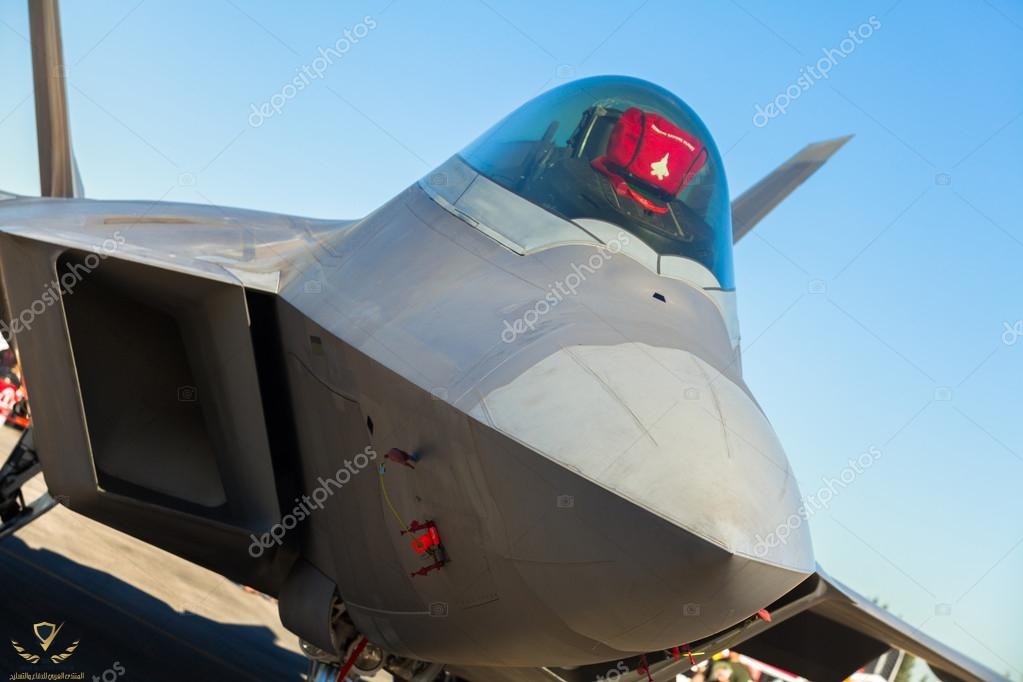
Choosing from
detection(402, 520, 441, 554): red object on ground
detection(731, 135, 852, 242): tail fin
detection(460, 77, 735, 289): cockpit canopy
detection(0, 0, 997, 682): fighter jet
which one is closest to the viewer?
detection(0, 0, 997, 682): fighter jet

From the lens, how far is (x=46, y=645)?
8867mm

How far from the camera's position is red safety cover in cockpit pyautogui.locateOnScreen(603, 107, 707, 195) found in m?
6.06

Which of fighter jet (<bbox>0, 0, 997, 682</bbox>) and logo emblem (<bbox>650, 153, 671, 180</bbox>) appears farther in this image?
logo emblem (<bbox>650, 153, 671, 180</bbox>)

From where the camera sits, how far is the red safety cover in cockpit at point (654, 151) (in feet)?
19.9

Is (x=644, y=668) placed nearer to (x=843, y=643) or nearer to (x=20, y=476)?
(x=843, y=643)

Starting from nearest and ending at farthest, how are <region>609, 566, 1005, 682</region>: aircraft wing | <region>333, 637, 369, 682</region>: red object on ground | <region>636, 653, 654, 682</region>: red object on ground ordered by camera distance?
1. <region>636, 653, 654, 682</region>: red object on ground
2. <region>333, 637, 369, 682</region>: red object on ground
3. <region>609, 566, 1005, 682</region>: aircraft wing

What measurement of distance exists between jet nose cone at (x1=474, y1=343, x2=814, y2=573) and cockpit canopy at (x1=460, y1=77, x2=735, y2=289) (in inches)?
59.6

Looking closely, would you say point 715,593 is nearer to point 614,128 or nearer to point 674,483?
point 674,483

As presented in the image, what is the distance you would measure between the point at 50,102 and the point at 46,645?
4.78 metres

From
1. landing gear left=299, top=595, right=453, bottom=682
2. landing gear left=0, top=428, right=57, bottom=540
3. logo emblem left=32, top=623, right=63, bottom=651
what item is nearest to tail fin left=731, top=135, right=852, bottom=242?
landing gear left=299, top=595, right=453, bottom=682

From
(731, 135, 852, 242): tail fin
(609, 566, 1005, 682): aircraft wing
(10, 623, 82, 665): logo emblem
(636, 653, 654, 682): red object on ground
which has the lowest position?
(636, 653, 654, 682): red object on ground

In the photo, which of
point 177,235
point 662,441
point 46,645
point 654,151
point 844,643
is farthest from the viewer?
point 46,645

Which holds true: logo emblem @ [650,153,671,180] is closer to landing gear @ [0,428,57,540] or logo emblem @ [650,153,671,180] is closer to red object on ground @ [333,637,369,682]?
red object on ground @ [333,637,369,682]

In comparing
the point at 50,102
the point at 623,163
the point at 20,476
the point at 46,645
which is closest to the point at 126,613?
the point at 46,645
